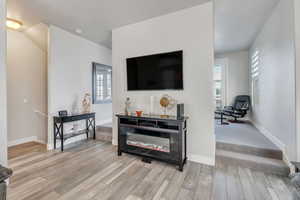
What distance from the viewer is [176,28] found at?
267cm

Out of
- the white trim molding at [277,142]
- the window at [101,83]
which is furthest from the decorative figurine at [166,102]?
the window at [101,83]

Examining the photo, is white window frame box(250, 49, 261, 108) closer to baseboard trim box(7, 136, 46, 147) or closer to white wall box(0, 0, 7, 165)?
white wall box(0, 0, 7, 165)

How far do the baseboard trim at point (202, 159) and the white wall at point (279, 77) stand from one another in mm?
1113

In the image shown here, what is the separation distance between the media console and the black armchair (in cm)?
280

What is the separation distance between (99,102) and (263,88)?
4513 millimetres

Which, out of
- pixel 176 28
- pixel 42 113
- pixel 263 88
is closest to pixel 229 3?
pixel 176 28

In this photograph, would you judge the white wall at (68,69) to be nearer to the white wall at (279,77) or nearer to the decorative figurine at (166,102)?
the decorative figurine at (166,102)

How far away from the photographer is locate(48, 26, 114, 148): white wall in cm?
315

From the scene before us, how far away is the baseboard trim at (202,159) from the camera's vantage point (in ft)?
7.91

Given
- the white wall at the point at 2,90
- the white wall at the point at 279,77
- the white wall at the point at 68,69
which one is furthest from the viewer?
the white wall at the point at 68,69

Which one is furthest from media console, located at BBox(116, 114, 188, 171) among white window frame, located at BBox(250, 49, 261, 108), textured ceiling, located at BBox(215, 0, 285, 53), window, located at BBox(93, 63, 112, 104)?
white window frame, located at BBox(250, 49, 261, 108)

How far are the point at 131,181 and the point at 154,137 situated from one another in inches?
34.0

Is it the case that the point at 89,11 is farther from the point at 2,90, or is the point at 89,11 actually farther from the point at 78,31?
the point at 2,90

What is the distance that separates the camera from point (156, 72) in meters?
2.84
